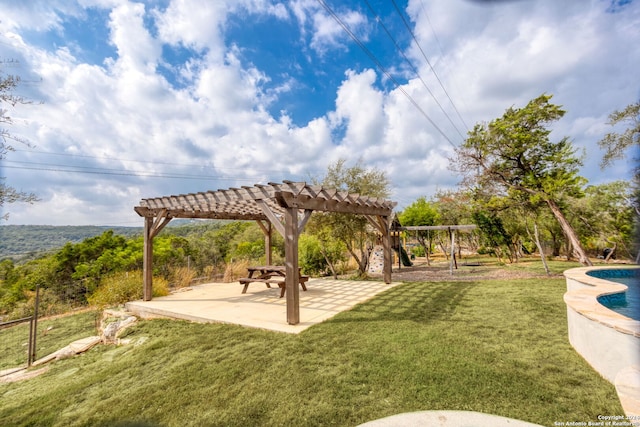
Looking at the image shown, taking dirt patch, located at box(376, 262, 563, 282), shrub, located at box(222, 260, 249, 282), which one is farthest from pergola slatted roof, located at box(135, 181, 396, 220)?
dirt patch, located at box(376, 262, 563, 282)

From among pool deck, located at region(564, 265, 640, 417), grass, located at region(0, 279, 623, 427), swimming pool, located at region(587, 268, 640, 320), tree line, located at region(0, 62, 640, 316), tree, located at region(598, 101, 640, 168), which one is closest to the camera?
swimming pool, located at region(587, 268, 640, 320)

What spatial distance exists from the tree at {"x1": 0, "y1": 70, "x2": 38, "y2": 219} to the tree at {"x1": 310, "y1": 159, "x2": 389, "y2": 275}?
291 inches

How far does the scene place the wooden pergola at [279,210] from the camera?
4.52 meters

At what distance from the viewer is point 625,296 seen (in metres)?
3.75

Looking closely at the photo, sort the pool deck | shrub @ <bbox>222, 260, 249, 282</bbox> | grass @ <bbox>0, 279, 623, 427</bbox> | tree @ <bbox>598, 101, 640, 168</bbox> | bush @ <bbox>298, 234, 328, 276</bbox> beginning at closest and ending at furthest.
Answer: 1. the pool deck
2. grass @ <bbox>0, 279, 623, 427</bbox>
3. tree @ <bbox>598, 101, 640, 168</bbox>
4. shrub @ <bbox>222, 260, 249, 282</bbox>
5. bush @ <bbox>298, 234, 328, 276</bbox>

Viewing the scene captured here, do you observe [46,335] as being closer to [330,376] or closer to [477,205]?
[330,376]

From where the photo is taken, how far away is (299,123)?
16312 mm

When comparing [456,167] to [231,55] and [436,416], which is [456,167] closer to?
[231,55]

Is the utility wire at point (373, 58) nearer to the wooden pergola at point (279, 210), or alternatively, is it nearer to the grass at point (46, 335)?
the wooden pergola at point (279, 210)

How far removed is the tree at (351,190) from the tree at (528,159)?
12.2 feet

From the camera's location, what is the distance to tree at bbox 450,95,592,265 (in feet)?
30.3

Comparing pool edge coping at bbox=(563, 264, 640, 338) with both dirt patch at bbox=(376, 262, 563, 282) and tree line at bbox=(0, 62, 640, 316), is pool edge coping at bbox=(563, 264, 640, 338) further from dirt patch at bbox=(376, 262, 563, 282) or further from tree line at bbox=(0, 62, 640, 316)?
tree line at bbox=(0, 62, 640, 316)

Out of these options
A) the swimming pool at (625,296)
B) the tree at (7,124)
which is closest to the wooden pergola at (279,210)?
the tree at (7,124)

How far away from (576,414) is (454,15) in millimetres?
3841
